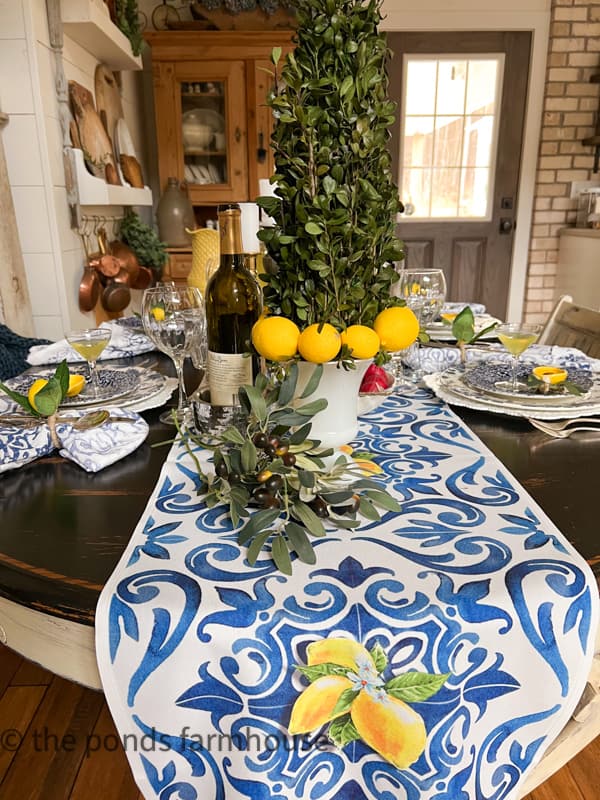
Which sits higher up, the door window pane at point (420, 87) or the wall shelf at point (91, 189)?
the door window pane at point (420, 87)

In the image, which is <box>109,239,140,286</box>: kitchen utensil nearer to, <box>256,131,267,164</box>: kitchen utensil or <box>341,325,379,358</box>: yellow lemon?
<box>256,131,267,164</box>: kitchen utensil

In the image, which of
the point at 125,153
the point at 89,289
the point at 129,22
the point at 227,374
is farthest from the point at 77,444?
the point at 129,22

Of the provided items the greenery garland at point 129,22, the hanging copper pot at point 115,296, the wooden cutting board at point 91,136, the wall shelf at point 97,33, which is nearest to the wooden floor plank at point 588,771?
the hanging copper pot at point 115,296

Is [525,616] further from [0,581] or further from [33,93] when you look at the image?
[33,93]

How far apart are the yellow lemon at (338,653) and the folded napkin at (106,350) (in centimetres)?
102

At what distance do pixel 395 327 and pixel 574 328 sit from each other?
1.18 metres

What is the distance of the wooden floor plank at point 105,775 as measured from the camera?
1.19 metres

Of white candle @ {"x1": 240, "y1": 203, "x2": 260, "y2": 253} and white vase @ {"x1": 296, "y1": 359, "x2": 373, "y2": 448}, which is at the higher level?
white candle @ {"x1": 240, "y1": 203, "x2": 260, "y2": 253}

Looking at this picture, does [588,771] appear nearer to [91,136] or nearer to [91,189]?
[91,189]

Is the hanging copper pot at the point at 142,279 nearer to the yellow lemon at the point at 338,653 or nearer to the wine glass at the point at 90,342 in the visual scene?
the wine glass at the point at 90,342

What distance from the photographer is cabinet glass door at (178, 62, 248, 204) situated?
325 centimetres

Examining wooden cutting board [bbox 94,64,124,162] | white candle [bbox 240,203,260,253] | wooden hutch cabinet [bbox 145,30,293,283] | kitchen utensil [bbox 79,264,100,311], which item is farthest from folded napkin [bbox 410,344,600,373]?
wooden hutch cabinet [bbox 145,30,293,283]

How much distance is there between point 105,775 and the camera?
1.24 metres

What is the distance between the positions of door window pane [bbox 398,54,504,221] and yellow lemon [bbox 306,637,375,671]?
3849 mm
